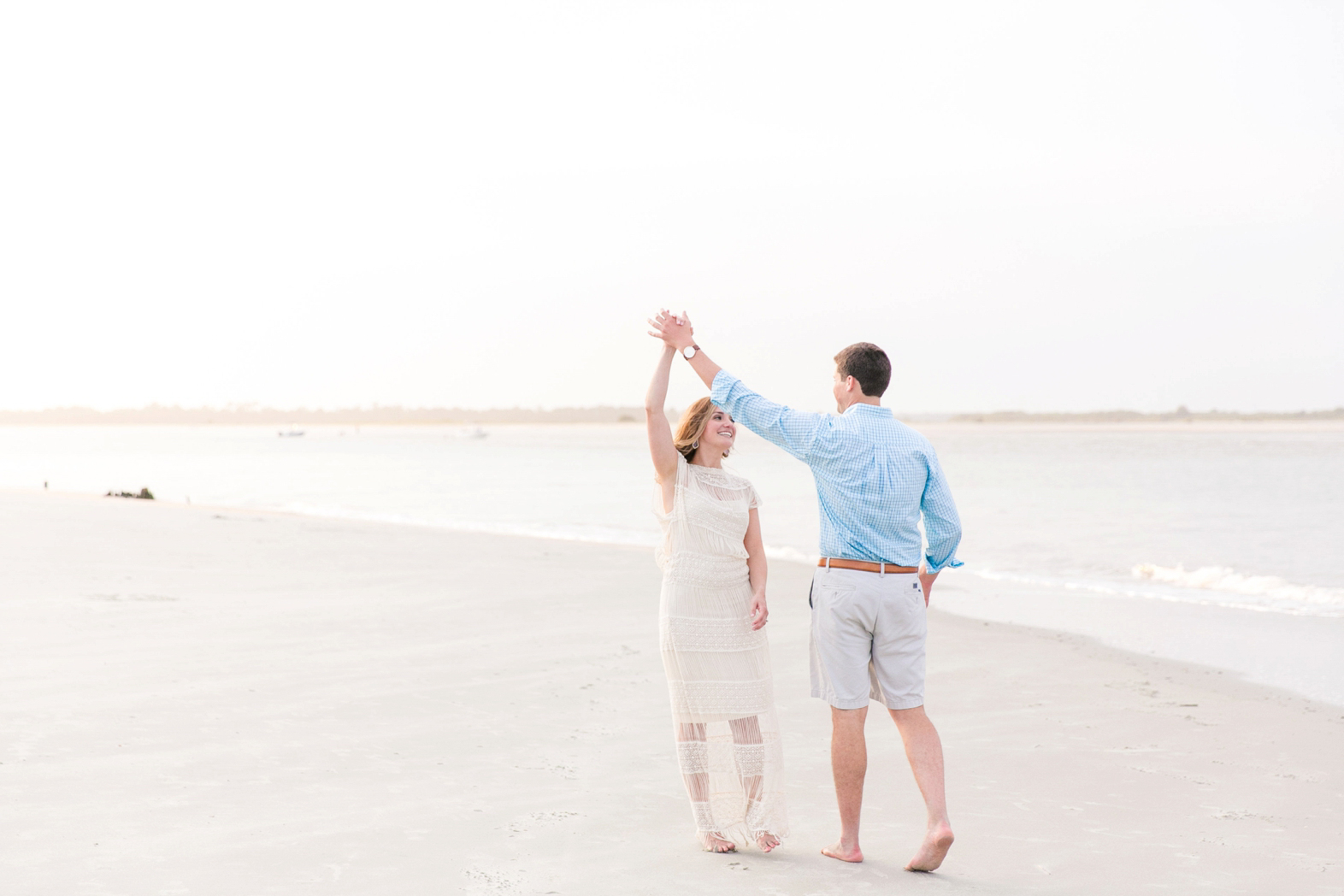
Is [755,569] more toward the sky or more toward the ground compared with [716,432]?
more toward the ground

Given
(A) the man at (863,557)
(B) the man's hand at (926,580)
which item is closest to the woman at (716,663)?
(A) the man at (863,557)

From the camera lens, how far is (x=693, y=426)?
4.00 m

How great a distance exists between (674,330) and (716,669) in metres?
1.30

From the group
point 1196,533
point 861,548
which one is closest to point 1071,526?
point 1196,533

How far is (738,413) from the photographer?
358cm

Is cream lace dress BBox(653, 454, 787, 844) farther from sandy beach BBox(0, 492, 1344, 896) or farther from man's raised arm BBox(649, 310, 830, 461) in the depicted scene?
man's raised arm BBox(649, 310, 830, 461)

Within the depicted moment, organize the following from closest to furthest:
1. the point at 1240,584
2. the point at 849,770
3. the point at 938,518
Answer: the point at 849,770
the point at 938,518
the point at 1240,584

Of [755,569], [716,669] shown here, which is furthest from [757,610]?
[716,669]

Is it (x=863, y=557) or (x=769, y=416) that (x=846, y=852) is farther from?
(x=769, y=416)

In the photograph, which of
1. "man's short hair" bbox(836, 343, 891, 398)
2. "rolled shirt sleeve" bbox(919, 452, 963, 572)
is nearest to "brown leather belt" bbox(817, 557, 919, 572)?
"rolled shirt sleeve" bbox(919, 452, 963, 572)

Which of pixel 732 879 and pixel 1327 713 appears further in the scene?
pixel 1327 713

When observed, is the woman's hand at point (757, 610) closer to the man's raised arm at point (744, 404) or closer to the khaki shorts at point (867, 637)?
the khaki shorts at point (867, 637)

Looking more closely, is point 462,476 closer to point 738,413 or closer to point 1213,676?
point 1213,676

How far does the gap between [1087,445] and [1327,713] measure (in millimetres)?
77177
